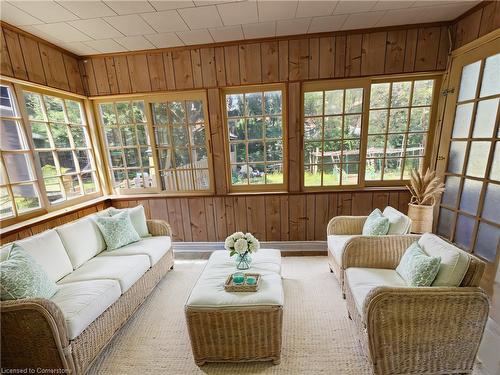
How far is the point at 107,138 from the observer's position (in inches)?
128

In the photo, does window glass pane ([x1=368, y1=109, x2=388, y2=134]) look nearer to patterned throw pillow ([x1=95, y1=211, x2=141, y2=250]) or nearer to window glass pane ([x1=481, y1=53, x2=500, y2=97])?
window glass pane ([x1=481, y1=53, x2=500, y2=97])

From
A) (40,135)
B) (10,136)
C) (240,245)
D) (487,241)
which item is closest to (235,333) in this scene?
(240,245)

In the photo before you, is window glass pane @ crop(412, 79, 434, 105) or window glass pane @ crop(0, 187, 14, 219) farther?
window glass pane @ crop(412, 79, 434, 105)

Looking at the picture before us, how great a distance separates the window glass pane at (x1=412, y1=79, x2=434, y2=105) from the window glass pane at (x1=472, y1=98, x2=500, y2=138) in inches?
24.5

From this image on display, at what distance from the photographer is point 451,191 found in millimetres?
2535

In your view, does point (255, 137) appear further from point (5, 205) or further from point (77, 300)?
point (5, 205)

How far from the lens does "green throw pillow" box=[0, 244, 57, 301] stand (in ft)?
4.52

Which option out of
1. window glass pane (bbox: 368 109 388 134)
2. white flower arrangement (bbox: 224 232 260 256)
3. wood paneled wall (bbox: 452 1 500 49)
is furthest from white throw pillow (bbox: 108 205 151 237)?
wood paneled wall (bbox: 452 1 500 49)

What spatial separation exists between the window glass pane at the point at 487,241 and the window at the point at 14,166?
14.3 ft

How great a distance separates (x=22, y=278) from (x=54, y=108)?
215 centimetres

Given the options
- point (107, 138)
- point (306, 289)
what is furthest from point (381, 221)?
point (107, 138)

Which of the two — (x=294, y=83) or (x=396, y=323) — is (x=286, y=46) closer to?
(x=294, y=83)

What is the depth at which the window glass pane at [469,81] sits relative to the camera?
225 centimetres

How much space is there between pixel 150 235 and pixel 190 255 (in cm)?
69
